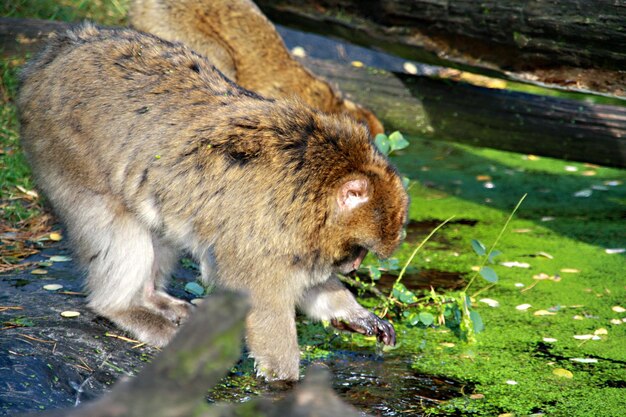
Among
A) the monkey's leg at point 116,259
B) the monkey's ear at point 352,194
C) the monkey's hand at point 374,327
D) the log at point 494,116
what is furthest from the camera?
the log at point 494,116

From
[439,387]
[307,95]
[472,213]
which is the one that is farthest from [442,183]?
[439,387]

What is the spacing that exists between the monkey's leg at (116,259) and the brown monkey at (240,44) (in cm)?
243

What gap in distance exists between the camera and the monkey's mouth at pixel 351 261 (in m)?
4.18

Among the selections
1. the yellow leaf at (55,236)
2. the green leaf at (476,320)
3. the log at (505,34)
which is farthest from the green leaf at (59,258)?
the log at (505,34)

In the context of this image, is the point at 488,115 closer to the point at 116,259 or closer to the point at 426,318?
the point at 426,318

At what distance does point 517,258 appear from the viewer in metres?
6.11

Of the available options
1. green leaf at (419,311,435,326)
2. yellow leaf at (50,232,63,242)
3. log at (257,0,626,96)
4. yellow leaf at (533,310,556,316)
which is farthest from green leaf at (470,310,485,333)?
yellow leaf at (50,232,63,242)

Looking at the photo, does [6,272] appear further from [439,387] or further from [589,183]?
[589,183]

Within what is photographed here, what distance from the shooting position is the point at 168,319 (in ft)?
15.3

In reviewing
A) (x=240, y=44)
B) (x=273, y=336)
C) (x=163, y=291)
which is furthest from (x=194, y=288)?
(x=240, y=44)

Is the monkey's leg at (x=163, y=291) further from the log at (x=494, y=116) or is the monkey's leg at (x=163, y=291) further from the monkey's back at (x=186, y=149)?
the log at (x=494, y=116)

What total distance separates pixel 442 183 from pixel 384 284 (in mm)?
2323

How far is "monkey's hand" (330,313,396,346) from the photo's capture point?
15.3ft

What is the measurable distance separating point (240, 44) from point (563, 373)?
3.64 m
